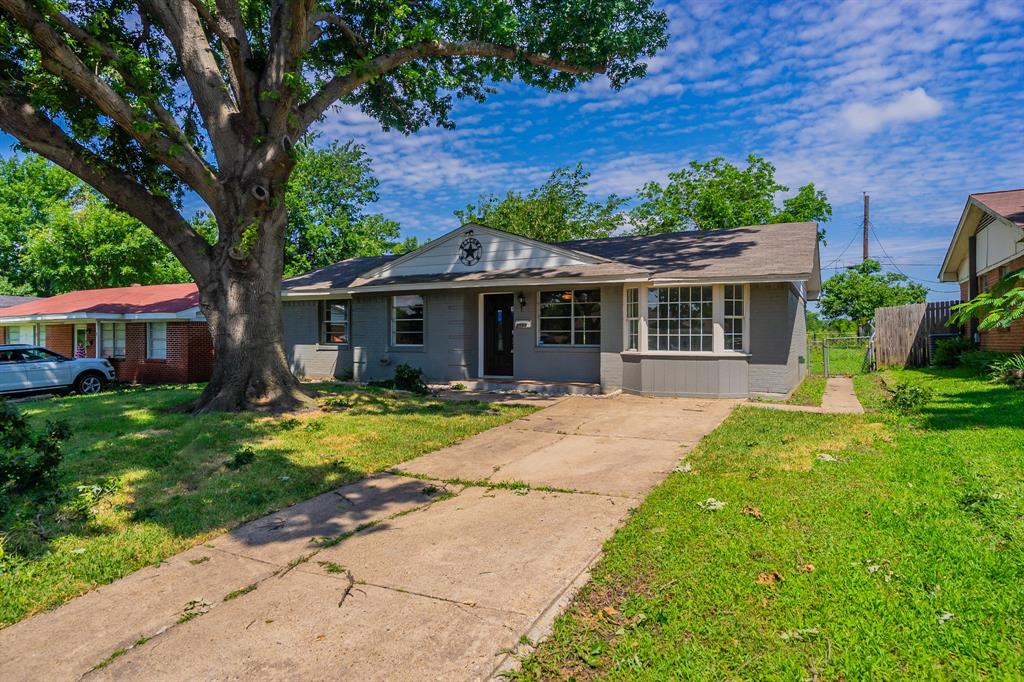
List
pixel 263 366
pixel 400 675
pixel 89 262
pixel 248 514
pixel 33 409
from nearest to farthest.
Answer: pixel 400 675, pixel 248 514, pixel 263 366, pixel 33 409, pixel 89 262

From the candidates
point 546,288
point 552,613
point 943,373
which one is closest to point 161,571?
point 552,613

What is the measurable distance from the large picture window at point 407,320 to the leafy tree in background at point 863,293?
91.7 feet

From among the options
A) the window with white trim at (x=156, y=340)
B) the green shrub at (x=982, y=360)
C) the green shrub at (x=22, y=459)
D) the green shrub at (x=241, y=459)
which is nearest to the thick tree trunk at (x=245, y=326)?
the green shrub at (x=241, y=459)

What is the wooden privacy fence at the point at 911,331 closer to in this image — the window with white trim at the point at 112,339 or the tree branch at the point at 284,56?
the tree branch at the point at 284,56

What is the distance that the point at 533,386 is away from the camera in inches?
531

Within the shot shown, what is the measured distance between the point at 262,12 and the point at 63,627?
41.7 feet

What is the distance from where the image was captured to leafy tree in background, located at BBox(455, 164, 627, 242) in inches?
1341

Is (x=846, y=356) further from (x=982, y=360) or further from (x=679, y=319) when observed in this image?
(x=679, y=319)

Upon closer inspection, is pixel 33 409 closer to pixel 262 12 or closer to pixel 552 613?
pixel 262 12

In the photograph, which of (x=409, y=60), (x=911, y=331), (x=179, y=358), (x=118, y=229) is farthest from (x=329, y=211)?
(x=911, y=331)

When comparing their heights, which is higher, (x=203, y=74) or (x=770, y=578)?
(x=203, y=74)

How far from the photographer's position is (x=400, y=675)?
2.78 meters

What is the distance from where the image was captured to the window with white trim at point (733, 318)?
12336 mm

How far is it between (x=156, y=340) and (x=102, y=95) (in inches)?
493
